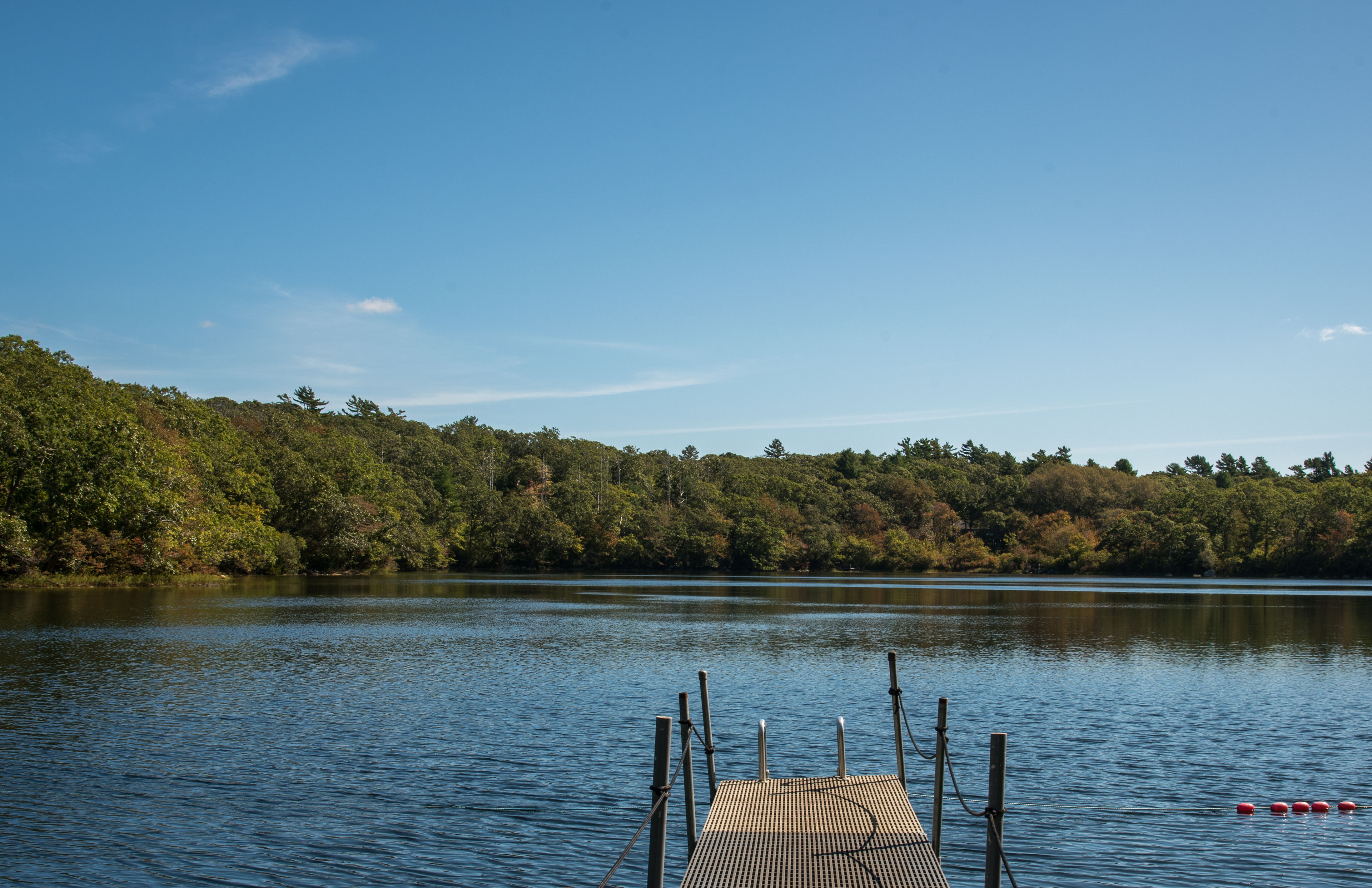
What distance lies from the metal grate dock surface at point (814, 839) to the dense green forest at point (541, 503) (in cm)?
5566

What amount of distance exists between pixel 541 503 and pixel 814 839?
129 m

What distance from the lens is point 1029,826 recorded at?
13281 millimetres

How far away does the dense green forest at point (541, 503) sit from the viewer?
5734cm

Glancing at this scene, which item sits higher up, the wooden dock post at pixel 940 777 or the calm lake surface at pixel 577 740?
the wooden dock post at pixel 940 777

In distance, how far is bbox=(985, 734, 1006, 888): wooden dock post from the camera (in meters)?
7.94

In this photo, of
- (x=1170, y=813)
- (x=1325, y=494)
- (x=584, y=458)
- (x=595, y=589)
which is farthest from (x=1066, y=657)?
(x=584, y=458)

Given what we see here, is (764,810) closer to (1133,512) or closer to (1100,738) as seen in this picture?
(1100,738)

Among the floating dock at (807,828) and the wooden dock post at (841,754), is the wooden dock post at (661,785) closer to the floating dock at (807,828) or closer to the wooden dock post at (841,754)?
the floating dock at (807,828)

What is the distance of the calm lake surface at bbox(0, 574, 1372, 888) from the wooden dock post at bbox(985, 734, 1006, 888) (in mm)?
3370

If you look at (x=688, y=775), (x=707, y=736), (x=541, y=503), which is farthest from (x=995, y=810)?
(x=541, y=503)

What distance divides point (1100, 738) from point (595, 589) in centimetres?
6255

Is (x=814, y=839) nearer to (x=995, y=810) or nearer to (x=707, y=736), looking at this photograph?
(x=707, y=736)

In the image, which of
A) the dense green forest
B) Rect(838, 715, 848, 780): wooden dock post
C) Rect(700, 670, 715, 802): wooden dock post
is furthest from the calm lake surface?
the dense green forest

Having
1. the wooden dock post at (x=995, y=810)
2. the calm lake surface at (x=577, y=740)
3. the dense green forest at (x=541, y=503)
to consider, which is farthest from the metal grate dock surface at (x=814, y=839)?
the dense green forest at (x=541, y=503)
